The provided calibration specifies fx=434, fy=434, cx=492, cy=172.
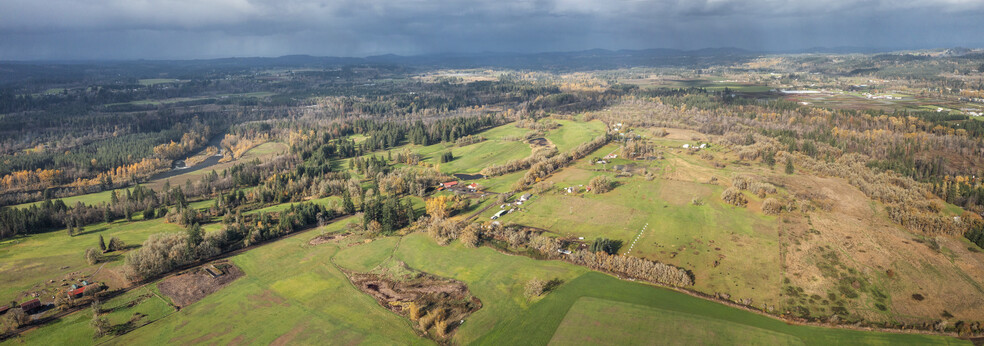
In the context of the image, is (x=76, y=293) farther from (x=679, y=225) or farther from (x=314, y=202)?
(x=679, y=225)

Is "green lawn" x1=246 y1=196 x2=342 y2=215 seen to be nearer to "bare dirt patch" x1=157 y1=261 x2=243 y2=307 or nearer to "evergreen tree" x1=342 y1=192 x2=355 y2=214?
"evergreen tree" x1=342 y1=192 x2=355 y2=214

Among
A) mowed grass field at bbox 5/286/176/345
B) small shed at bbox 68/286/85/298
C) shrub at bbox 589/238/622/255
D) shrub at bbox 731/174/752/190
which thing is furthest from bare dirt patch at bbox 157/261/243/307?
shrub at bbox 731/174/752/190

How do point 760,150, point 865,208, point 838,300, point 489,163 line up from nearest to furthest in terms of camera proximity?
1. point 838,300
2. point 865,208
3. point 760,150
4. point 489,163

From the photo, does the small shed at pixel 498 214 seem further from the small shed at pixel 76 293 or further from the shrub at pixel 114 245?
the shrub at pixel 114 245

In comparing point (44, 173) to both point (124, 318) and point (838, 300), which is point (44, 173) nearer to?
point (124, 318)

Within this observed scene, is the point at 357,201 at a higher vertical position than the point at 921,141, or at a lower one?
lower

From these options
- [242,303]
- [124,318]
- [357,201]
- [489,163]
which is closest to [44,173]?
[357,201]
